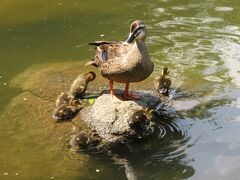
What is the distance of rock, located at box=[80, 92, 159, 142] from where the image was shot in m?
5.51

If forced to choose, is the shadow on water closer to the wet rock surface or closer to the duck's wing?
the wet rock surface

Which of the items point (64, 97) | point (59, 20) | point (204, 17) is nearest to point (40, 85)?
point (64, 97)

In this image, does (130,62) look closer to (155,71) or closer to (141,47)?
(141,47)

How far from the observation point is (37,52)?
8.41m

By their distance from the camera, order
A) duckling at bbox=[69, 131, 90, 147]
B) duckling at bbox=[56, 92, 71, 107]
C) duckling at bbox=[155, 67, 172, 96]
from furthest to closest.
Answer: duckling at bbox=[155, 67, 172, 96] → duckling at bbox=[56, 92, 71, 107] → duckling at bbox=[69, 131, 90, 147]

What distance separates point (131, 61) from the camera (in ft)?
19.3

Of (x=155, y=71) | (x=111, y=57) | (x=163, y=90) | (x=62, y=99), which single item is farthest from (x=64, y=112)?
(x=155, y=71)

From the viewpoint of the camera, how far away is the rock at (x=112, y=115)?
5508 mm

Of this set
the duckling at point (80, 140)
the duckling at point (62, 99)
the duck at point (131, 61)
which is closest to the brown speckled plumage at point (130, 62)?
the duck at point (131, 61)

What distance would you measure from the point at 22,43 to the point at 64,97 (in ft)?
9.11

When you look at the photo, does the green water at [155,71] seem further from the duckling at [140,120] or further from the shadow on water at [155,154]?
the duckling at [140,120]

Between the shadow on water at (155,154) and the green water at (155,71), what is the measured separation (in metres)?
0.01

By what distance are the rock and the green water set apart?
20cm

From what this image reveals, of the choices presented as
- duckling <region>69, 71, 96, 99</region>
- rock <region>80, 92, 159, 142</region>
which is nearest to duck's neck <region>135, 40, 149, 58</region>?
rock <region>80, 92, 159, 142</region>
